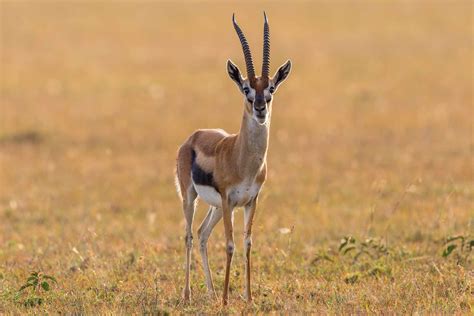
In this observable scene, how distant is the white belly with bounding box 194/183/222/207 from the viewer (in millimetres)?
8317

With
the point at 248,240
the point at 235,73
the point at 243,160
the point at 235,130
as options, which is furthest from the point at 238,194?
the point at 235,130

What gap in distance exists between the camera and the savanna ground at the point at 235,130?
9.23 metres

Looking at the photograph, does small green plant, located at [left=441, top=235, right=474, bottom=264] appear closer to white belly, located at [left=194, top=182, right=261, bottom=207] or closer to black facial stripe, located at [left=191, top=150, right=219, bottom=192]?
white belly, located at [left=194, top=182, right=261, bottom=207]

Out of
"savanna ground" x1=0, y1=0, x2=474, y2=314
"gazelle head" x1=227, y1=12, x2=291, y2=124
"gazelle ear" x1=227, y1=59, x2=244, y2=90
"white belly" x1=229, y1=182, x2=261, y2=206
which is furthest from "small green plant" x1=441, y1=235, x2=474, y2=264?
"gazelle ear" x1=227, y1=59, x2=244, y2=90

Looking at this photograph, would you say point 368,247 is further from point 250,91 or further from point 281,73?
point 250,91

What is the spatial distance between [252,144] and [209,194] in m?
0.72

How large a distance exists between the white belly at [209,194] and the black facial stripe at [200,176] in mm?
40

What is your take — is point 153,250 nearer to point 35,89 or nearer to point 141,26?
point 35,89

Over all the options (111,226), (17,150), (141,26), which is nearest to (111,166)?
(17,150)

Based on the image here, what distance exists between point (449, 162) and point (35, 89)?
43.6 feet

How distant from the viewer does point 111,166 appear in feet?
58.6

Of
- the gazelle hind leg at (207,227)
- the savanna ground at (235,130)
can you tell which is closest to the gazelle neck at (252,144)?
the gazelle hind leg at (207,227)

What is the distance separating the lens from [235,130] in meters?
20.5

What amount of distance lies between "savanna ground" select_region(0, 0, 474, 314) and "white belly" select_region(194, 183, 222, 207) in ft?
3.16
